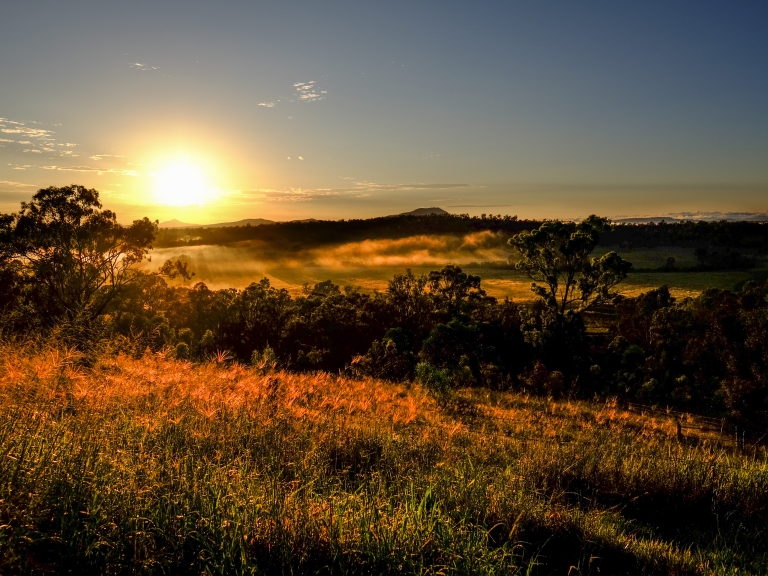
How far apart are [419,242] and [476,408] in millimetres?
127396

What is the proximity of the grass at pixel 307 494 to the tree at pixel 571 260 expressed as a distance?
31.6m

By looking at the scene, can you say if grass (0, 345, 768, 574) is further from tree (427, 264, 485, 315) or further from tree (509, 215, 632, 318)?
tree (427, 264, 485, 315)

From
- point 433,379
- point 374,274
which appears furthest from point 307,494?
point 374,274

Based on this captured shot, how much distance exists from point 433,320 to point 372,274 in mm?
87773

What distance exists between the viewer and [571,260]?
1555 inches

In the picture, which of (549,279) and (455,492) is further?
(549,279)

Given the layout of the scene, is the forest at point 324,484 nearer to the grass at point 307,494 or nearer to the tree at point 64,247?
the grass at point 307,494

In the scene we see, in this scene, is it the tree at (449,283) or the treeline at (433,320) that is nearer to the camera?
the treeline at (433,320)

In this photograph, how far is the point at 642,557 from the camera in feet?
16.1

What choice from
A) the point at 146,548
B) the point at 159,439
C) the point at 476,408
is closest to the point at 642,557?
the point at 146,548

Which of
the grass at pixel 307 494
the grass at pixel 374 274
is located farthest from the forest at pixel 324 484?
the grass at pixel 374 274

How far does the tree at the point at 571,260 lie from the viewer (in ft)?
125

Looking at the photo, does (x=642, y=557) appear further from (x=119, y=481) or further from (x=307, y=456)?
(x=119, y=481)

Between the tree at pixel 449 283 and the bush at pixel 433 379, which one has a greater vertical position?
the tree at pixel 449 283
